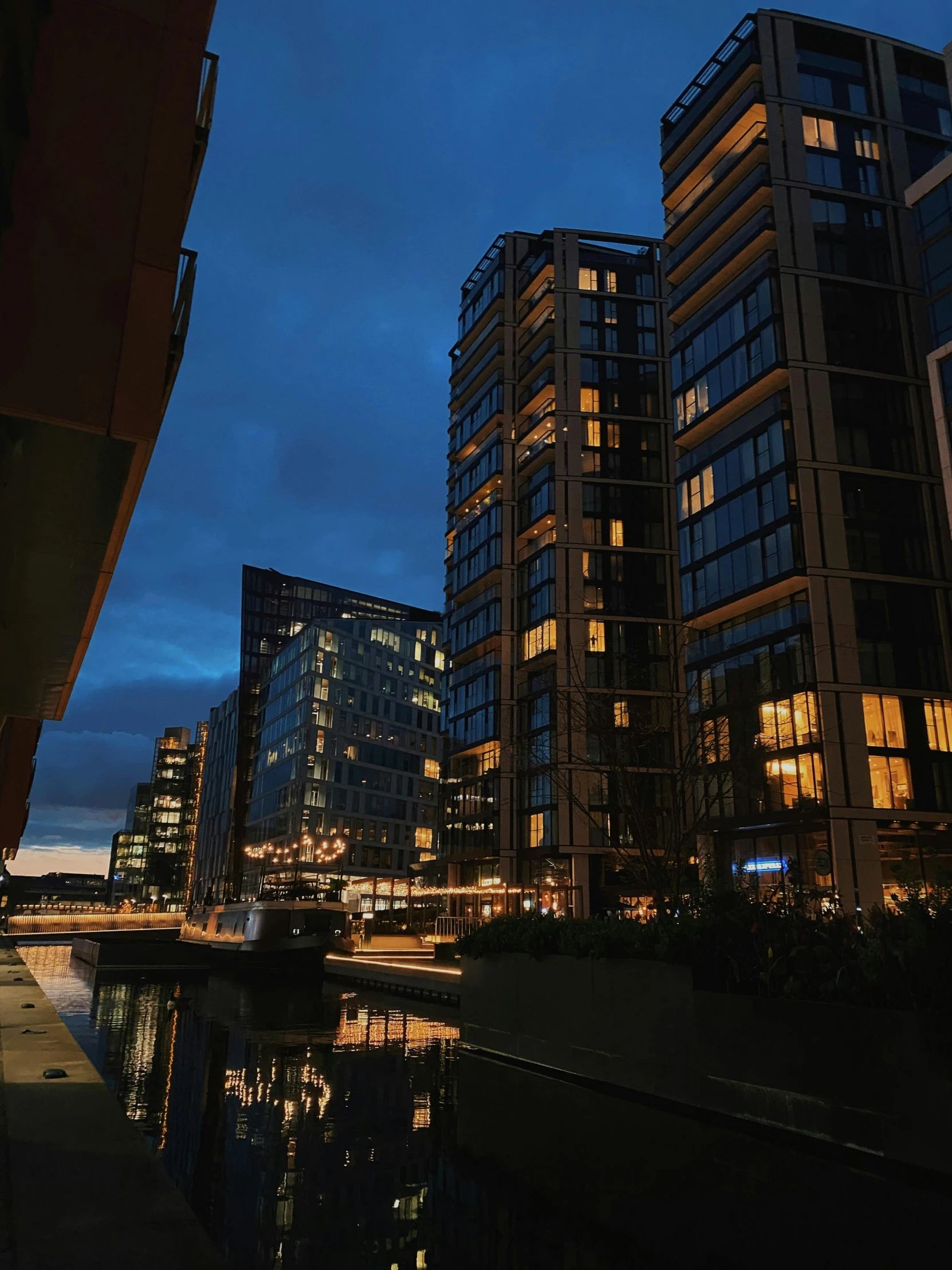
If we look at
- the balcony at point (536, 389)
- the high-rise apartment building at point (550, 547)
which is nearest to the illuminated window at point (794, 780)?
the high-rise apartment building at point (550, 547)

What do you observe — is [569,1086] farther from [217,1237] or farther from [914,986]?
[217,1237]

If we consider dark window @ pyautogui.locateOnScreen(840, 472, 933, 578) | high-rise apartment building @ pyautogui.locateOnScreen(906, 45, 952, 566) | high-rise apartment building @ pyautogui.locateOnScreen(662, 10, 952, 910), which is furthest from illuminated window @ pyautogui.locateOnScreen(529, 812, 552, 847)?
high-rise apartment building @ pyautogui.locateOnScreen(906, 45, 952, 566)

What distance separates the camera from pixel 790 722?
46.7 metres

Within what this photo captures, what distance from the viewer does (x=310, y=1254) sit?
7.33 m

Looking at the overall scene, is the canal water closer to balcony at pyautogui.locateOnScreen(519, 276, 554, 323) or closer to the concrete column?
the concrete column

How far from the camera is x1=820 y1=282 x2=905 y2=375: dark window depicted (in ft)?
169

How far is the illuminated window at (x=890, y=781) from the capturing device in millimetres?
44719

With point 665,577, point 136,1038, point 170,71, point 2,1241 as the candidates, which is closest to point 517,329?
point 665,577

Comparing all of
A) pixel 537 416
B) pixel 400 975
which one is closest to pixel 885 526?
pixel 537 416

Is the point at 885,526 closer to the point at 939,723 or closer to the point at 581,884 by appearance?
the point at 939,723

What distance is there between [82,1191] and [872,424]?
53.2 metres

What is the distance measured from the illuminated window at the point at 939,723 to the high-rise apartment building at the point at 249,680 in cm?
9172

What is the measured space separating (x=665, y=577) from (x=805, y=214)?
88.0 ft

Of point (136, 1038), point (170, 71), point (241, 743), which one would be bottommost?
point (136, 1038)
